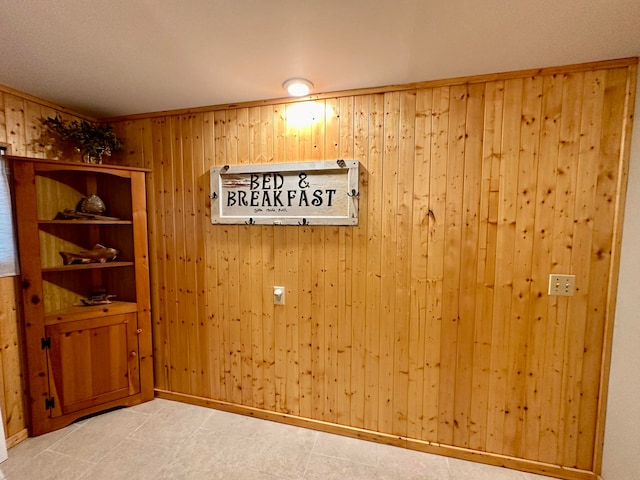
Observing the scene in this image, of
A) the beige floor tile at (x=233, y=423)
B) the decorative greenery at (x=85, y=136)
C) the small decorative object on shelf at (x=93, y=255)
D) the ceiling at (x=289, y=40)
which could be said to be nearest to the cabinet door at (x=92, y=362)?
the small decorative object on shelf at (x=93, y=255)

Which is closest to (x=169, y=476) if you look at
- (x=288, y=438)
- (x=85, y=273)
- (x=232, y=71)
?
(x=288, y=438)

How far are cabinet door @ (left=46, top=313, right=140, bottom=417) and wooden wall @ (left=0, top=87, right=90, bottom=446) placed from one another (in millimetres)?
176

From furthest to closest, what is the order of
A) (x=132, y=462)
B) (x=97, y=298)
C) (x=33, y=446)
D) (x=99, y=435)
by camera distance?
(x=97, y=298) → (x=99, y=435) → (x=33, y=446) → (x=132, y=462)

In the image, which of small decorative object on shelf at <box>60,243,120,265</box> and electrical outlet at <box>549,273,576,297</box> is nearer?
electrical outlet at <box>549,273,576,297</box>

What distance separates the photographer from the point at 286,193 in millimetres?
1884

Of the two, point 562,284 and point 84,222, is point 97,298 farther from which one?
point 562,284

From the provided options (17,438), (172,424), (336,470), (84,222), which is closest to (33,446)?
(17,438)

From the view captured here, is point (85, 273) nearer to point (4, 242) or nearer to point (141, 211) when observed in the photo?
point (4, 242)

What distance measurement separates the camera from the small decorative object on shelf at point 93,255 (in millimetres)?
1958

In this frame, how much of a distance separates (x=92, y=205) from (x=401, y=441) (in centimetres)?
276

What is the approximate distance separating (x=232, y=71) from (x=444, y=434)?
254cm

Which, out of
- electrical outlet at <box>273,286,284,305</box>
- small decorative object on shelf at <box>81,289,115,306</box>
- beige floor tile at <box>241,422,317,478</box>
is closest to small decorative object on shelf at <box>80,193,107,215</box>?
small decorative object on shelf at <box>81,289,115,306</box>

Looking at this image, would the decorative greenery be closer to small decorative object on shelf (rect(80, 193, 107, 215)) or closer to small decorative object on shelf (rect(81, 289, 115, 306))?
small decorative object on shelf (rect(80, 193, 107, 215))

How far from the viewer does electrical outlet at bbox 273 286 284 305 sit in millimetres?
1953
